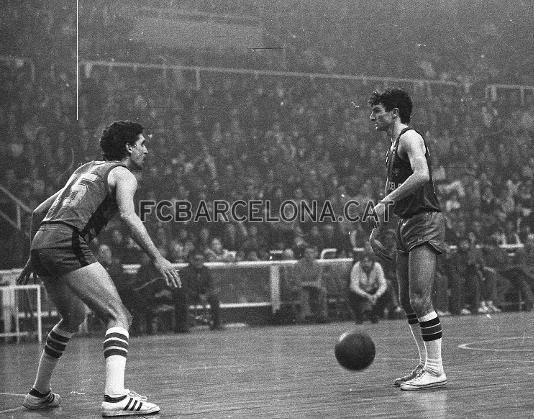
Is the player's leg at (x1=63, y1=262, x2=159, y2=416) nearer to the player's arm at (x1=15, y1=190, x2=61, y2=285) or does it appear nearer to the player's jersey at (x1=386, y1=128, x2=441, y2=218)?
the player's arm at (x1=15, y1=190, x2=61, y2=285)

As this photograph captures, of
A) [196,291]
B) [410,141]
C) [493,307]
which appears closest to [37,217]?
[410,141]

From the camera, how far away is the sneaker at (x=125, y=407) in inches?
218

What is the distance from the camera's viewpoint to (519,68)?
2253cm

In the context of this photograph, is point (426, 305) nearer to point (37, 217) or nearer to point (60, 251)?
point (60, 251)

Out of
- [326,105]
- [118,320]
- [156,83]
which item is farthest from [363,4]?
[118,320]

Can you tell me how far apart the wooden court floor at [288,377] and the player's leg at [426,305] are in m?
0.17

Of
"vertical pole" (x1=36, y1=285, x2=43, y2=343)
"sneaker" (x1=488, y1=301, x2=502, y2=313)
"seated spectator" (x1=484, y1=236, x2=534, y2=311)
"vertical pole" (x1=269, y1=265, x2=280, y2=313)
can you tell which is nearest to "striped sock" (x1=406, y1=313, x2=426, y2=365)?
"vertical pole" (x1=36, y1=285, x2=43, y2=343)

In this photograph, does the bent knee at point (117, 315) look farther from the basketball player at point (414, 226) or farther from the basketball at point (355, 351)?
the basketball player at point (414, 226)

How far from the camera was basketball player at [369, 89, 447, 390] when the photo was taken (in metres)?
6.57

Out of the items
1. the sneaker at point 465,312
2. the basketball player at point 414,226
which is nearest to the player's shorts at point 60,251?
the basketball player at point 414,226

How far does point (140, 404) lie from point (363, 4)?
54.9 feet

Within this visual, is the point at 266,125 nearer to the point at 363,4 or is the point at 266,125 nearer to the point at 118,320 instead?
the point at 363,4

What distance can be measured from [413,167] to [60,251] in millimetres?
2267

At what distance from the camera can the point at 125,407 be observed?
5.53 meters
